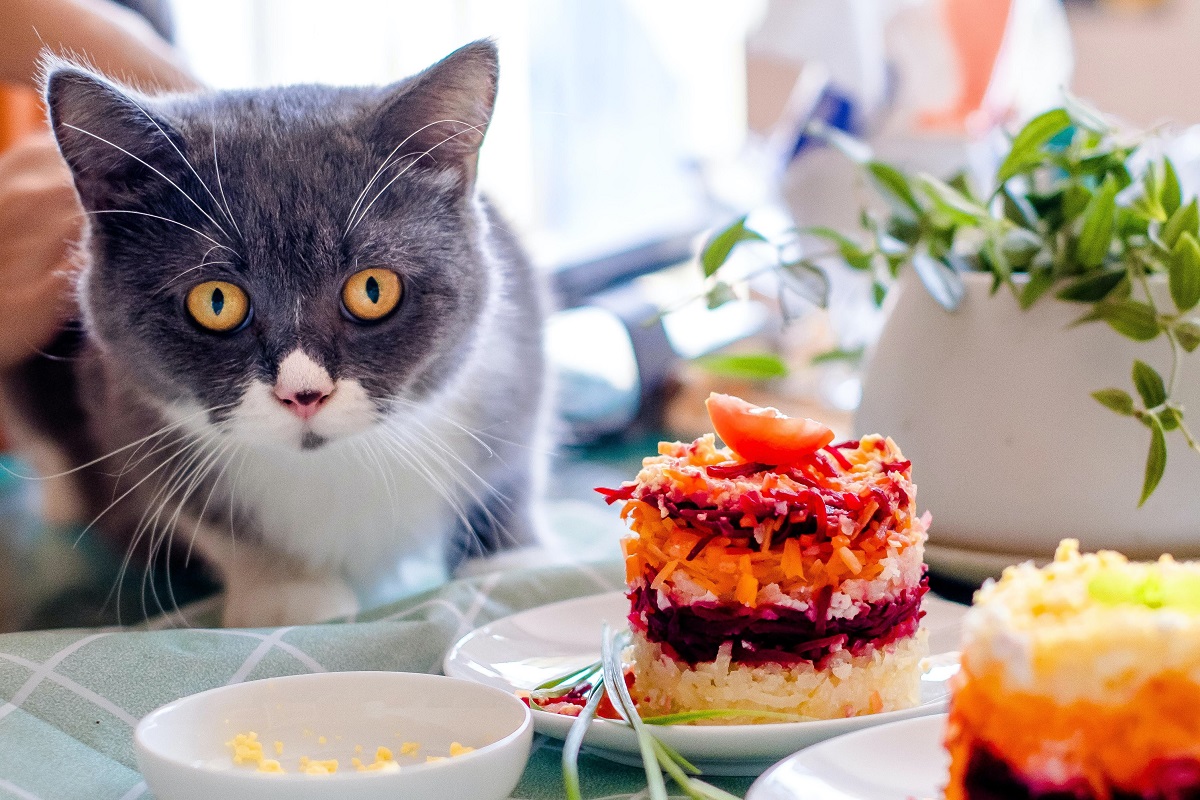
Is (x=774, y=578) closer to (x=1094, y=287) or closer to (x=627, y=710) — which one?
(x=627, y=710)

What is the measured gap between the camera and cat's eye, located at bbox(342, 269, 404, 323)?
3.10ft

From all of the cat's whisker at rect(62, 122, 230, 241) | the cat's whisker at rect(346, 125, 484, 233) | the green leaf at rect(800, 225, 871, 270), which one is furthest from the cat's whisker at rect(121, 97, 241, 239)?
the green leaf at rect(800, 225, 871, 270)

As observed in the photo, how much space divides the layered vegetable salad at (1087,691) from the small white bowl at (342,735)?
24 centimetres

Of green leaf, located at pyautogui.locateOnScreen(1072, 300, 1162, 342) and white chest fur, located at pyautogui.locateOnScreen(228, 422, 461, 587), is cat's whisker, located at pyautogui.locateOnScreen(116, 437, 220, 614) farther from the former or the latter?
green leaf, located at pyautogui.locateOnScreen(1072, 300, 1162, 342)

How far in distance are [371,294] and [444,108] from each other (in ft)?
0.62

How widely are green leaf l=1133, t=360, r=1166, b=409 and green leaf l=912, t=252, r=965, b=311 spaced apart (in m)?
0.17

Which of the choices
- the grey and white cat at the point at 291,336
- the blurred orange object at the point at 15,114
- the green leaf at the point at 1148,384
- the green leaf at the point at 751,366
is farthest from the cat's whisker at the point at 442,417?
the blurred orange object at the point at 15,114

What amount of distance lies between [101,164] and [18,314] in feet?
0.95

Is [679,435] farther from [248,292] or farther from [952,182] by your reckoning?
[248,292]

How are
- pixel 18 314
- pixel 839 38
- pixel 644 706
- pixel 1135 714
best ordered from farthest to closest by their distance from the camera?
1. pixel 839 38
2. pixel 18 314
3. pixel 644 706
4. pixel 1135 714

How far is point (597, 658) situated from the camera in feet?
2.82

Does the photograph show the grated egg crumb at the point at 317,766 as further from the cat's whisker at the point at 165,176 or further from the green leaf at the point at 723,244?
the green leaf at the point at 723,244

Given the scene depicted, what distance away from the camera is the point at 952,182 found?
3.81 feet

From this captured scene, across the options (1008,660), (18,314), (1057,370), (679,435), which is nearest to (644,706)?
(1008,660)
